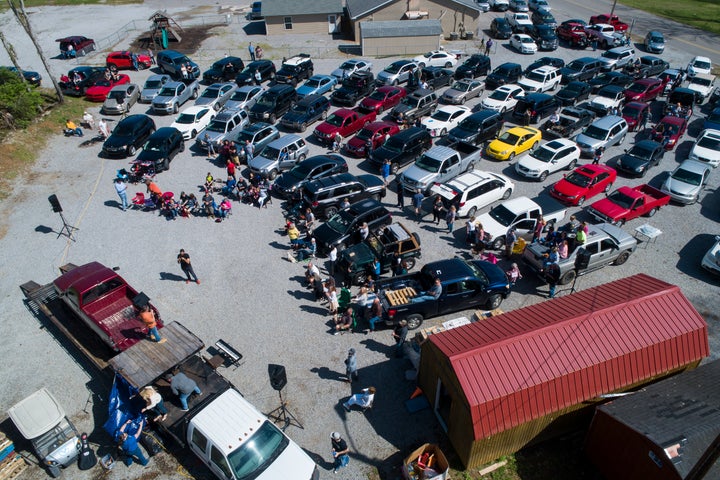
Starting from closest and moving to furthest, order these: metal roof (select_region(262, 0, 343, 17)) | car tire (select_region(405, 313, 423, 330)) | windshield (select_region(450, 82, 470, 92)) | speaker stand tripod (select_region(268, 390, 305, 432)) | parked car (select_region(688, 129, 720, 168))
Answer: speaker stand tripod (select_region(268, 390, 305, 432)) → car tire (select_region(405, 313, 423, 330)) → parked car (select_region(688, 129, 720, 168)) → windshield (select_region(450, 82, 470, 92)) → metal roof (select_region(262, 0, 343, 17))

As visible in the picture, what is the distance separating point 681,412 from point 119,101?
107 ft

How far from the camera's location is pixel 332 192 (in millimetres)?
20672

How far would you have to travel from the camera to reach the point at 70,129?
27203 mm

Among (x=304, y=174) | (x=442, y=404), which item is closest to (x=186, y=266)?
(x=304, y=174)

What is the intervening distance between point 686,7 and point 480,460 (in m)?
71.8

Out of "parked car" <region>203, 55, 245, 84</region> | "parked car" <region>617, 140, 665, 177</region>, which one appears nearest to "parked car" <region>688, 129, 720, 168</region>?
"parked car" <region>617, 140, 665, 177</region>

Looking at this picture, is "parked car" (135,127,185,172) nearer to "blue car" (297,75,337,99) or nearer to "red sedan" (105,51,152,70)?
"blue car" (297,75,337,99)

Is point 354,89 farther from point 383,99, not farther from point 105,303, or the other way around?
point 105,303

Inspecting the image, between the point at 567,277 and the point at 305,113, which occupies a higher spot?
the point at 305,113

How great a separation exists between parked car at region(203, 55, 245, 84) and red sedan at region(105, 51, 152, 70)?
6094mm

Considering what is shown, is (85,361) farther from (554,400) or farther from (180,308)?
(554,400)

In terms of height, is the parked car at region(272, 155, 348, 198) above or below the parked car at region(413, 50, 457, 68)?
below

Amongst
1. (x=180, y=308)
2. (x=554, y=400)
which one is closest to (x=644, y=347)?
(x=554, y=400)

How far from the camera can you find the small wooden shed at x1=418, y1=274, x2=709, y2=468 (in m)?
11.0
